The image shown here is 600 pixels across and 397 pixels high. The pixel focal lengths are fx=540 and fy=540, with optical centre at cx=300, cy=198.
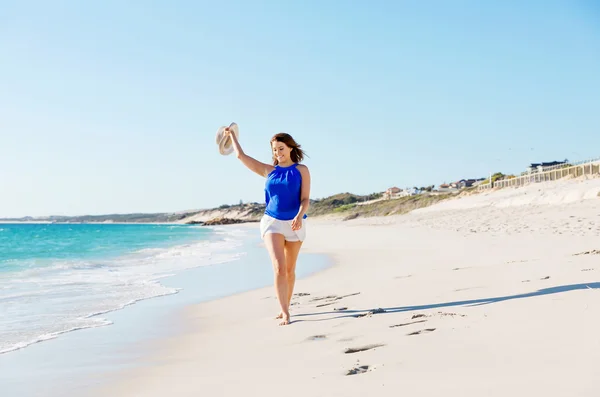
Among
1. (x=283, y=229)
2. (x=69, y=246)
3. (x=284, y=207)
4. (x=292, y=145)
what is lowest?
(x=69, y=246)

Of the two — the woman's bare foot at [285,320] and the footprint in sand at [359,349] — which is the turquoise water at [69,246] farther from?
the footprint in sand at [359,349]

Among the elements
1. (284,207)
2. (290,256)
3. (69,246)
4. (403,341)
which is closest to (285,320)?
(290,256)

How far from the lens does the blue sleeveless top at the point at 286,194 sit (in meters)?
5.06

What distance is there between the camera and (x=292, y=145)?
514 centimetres

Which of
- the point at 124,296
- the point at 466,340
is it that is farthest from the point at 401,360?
the point at 124,296

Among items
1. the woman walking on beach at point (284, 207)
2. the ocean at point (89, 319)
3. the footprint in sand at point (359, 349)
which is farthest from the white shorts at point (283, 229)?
the footprint in sand at point (359, 349)

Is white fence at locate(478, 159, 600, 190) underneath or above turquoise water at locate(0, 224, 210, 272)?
above

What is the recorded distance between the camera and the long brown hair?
16.7ft

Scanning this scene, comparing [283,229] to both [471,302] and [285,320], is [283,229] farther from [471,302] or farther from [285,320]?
[471,302]

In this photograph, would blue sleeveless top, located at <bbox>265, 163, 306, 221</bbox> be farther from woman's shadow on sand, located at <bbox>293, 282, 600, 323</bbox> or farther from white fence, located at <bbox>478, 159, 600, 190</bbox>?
white fence, located at <bbox>478, 159, 600, 190</bbox>

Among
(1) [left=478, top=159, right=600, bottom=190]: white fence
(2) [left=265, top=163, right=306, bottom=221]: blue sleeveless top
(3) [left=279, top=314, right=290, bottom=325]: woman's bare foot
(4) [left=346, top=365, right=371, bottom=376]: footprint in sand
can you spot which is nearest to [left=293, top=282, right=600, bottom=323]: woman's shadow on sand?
(3) [left=279, top=314, right=290, bottom=325]: woman's bare foot

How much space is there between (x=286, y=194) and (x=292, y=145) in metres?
0.48

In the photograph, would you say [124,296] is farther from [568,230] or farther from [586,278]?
[568,230]

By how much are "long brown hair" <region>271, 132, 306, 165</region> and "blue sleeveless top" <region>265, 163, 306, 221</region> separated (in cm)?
12
